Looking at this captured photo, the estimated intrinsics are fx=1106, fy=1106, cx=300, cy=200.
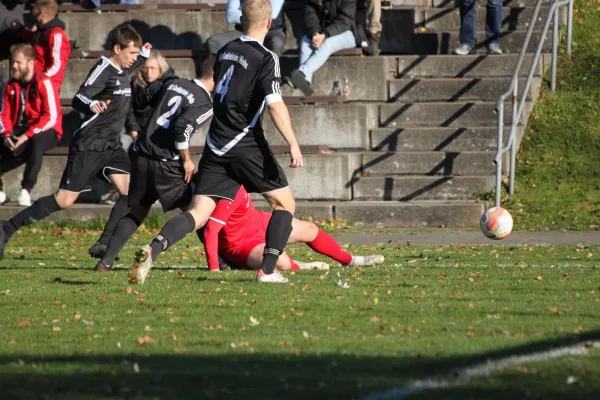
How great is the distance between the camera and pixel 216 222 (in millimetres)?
9789

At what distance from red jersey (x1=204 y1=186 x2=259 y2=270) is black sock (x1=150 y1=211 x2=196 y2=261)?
0.82 meters

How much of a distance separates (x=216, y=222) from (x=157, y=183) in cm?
83

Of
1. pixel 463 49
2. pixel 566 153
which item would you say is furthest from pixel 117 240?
pixel 463 49

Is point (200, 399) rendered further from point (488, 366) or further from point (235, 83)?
point (235, 83)

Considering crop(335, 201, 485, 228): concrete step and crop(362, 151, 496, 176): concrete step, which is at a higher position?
crop(362, 151, 496, 176): concrete step

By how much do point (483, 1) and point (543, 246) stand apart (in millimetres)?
8586

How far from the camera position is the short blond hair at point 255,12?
28.3 feet

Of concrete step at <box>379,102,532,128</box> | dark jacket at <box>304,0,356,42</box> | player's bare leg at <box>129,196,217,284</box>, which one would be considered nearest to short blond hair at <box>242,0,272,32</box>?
player's bare leg at <box>129,196,217,284</box>

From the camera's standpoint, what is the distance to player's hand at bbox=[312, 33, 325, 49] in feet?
57.3

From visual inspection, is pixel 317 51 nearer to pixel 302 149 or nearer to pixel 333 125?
pixel 333 125

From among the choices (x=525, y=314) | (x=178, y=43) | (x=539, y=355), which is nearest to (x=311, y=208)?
(x=178, y=43)

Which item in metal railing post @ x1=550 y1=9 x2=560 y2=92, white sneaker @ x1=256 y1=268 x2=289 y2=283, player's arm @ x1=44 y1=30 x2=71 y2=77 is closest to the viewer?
white sneaker @ x1=256 y1=268 x2=289 y2=283

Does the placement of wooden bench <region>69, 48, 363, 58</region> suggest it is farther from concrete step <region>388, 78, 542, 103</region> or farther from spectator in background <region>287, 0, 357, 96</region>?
concrete step <region>388, 78, 542, 103</region>

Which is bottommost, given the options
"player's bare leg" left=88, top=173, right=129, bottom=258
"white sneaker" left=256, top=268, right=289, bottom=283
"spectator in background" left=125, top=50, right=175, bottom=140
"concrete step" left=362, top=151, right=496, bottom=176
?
"concrete step" left=362, top=151, right=496, bottom=176
